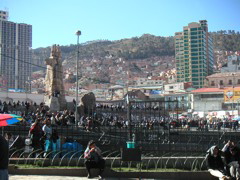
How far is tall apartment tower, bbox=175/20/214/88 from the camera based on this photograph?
126950mm

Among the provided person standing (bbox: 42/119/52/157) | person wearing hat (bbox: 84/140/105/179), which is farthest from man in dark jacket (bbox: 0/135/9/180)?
person standing (bbox: 42/119/52/157)

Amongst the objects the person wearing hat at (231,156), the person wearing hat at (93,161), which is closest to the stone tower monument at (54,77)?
the person wearing hat at (93,161)

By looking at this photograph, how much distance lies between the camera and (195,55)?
128250 millimetres

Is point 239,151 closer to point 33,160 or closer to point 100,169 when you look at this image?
point 100,169

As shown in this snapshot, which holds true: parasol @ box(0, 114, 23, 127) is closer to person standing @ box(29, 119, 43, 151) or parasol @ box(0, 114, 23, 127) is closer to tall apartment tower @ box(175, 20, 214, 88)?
person standing @ box(29, 119, 43, 151)

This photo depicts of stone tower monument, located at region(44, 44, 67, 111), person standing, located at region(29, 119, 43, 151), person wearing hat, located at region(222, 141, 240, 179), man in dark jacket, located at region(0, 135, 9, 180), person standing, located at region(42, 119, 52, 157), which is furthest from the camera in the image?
stone tower monument, located at region(44, 44, 67, 111)

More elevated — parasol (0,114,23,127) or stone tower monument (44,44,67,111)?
stone tower monument (44,44,67,111)

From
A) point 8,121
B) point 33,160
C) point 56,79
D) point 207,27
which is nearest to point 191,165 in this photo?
point 33,160

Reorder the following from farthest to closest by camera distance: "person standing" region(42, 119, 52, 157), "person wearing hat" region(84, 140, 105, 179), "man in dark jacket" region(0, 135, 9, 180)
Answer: "person standing" region(42, 119, 52, 157), "person wearing hat" region(84, 140, 105, 179), "man in dark jacket" region(0, 135, 9, 180)

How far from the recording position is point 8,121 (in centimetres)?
1039

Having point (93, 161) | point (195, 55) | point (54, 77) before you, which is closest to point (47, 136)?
point (93, 161)

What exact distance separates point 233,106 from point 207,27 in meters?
85.9

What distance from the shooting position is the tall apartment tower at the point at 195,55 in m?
127

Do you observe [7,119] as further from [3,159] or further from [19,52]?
[19,52]
